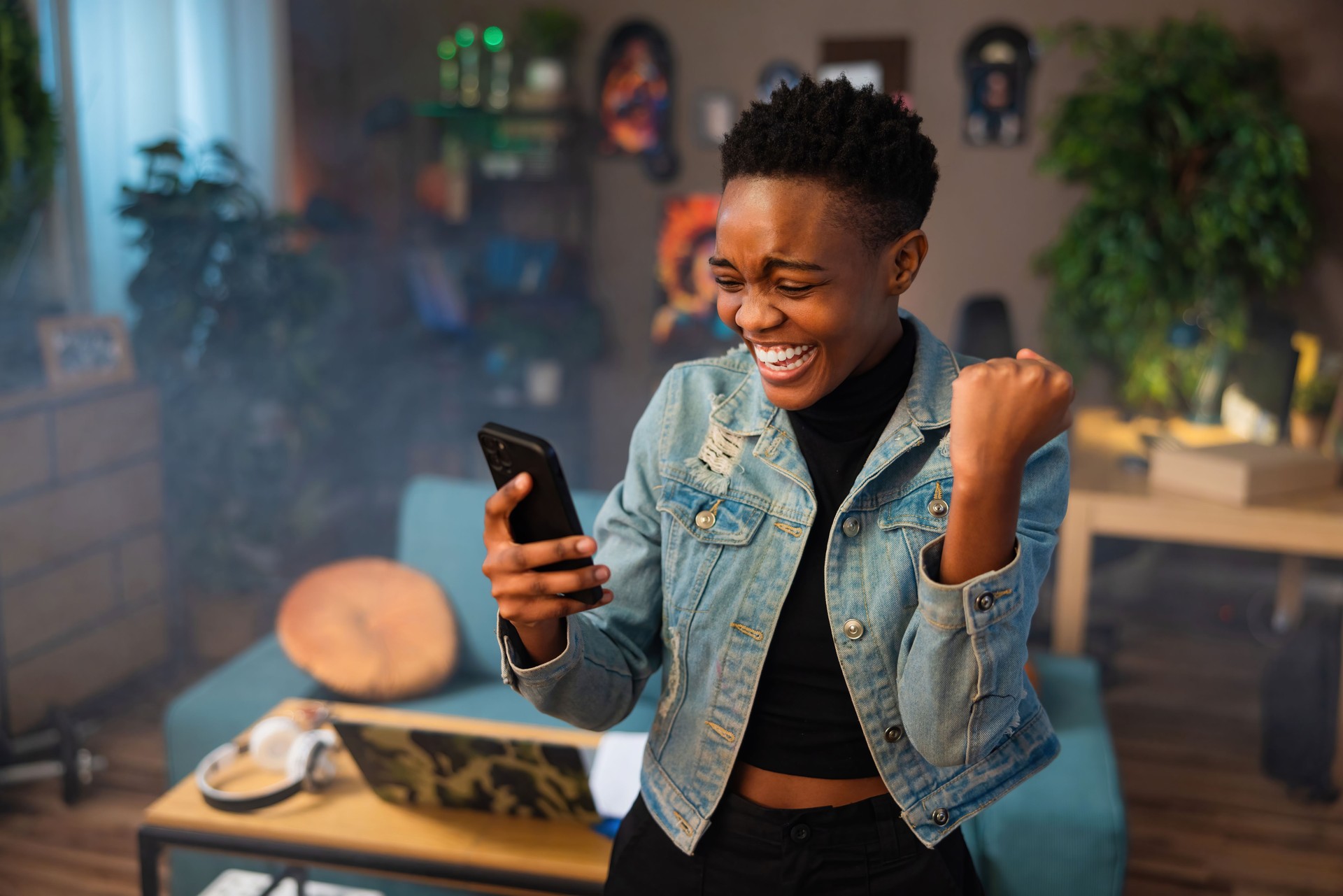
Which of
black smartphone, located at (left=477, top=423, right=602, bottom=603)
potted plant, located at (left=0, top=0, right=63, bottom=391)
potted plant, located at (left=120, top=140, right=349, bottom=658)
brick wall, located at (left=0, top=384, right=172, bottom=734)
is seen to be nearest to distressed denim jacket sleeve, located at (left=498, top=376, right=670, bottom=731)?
black smartphone, located at (left=477, top=423, right=602, bottom=603)

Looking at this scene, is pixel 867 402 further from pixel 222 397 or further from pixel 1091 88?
pixel 1091 88

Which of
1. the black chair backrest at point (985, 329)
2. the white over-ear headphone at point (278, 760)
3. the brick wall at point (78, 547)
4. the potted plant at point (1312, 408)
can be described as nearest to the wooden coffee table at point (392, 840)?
the white over-ear headphone at point (278, 760)

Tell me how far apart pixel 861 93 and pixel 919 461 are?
0.32 meters

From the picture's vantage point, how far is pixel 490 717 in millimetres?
2406

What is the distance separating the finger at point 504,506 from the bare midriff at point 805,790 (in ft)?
1.04

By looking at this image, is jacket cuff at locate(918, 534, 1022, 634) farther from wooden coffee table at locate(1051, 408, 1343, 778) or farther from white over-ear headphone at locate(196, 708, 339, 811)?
wooden coffee table at locate(1051, 408, 1343, 778)

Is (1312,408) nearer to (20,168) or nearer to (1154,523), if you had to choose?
(1154,523)

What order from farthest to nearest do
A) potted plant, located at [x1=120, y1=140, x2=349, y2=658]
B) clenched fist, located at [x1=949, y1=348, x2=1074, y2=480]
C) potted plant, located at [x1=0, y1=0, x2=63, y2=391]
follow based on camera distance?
potted plant, located at [x1=120, y1=140, x2=349, y2=658], potted plant, located at [x1=0, y1=0, x2=63, y2=391], clenched fist, located at [x1=949, y1=348, x2=1074, y2=480]

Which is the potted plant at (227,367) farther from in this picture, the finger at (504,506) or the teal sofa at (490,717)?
the finger at (504,506)

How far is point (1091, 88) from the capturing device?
430 cm

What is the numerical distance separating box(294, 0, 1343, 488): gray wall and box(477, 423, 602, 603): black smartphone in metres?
3.57

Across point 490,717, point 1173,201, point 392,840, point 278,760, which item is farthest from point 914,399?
point 1173,201

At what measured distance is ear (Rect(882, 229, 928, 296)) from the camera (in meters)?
0.97

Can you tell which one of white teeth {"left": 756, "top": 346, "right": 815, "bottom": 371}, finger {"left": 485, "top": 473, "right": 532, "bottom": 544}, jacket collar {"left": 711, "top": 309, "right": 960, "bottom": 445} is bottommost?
finger {"left": 485, "top": 473, "right": 532, "bottom": 544}
